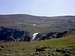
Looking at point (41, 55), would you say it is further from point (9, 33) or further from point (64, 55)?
point (9, 33)

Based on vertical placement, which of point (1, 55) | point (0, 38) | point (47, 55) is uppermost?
point (47, 55)

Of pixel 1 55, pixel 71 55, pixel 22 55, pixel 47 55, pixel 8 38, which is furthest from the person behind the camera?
pixel 8 38

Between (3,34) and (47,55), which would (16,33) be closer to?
(3,34)

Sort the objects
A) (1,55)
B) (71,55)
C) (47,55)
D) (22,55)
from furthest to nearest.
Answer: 1. (1,55)
2. (22,55)
3. (47,55)
4. (71,55)

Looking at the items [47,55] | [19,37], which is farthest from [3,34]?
[47,55]

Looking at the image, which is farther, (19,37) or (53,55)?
(19,37)

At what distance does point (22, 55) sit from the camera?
93.5ft

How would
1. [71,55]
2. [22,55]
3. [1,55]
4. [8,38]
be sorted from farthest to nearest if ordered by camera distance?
[8,38] < [1,55] < [22,55] < [71,55]

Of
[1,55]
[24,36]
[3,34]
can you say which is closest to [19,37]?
[24,36]

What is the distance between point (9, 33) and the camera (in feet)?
372

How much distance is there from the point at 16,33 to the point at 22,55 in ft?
278

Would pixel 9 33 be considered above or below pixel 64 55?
below

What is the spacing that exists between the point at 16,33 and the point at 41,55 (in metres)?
88.2

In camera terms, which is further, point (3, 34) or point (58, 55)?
point (3, 34)
